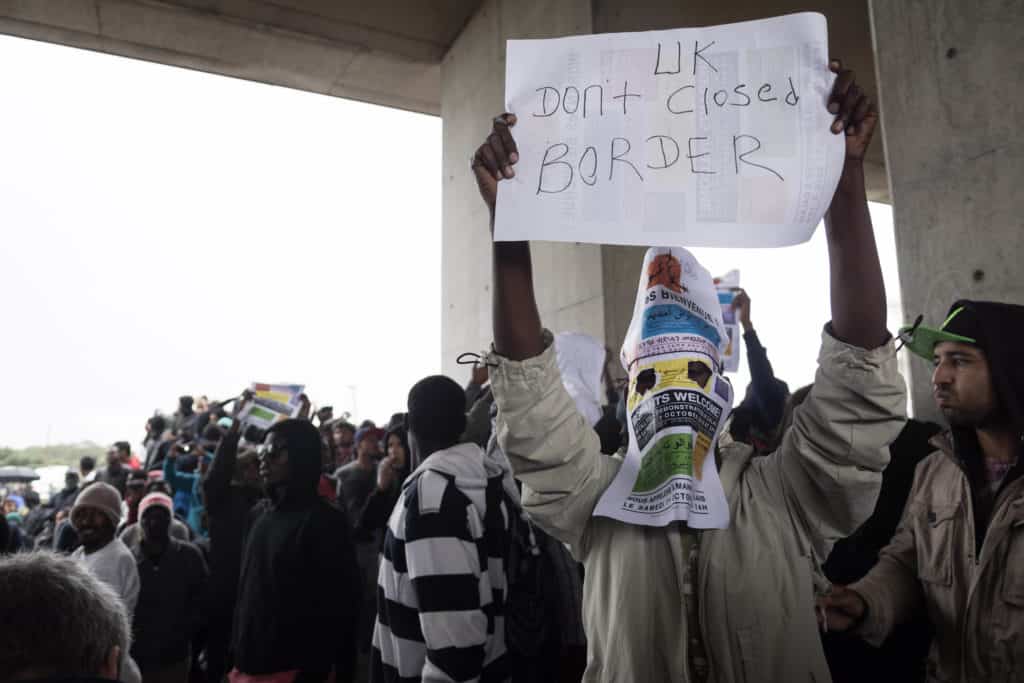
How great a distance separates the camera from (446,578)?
2.23m

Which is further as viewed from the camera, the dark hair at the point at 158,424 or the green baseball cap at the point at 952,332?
the dark hair at the point at 158,424

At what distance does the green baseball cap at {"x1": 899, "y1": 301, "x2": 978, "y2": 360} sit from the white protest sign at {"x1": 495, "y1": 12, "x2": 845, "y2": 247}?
726 millimetres

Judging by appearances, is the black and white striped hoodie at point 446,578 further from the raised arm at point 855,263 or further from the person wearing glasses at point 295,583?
the raised arm at point 855,263

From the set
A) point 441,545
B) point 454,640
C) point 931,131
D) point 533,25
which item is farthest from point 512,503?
point 533,25

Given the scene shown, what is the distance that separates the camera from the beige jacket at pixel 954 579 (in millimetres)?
1728

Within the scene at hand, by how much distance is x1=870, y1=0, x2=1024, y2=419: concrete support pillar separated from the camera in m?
2.53

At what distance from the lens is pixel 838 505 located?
5.22 feet

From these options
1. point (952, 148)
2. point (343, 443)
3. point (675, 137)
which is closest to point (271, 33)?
point (343, 443)

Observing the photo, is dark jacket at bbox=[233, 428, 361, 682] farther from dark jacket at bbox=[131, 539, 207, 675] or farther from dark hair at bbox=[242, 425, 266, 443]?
dark hair at bbox=[242, 425, 266, 443]

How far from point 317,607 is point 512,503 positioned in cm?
106

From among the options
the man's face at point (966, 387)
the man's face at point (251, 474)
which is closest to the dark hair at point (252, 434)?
the man's face at point (251, 474)

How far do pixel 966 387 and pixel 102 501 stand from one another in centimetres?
427

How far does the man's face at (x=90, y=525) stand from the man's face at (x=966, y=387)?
4.21 meters

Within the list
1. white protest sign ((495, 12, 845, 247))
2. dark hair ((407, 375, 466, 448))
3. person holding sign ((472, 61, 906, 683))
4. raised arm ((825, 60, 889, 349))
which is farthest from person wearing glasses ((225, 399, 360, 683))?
raised arm ((825, 60, 889, 349))
